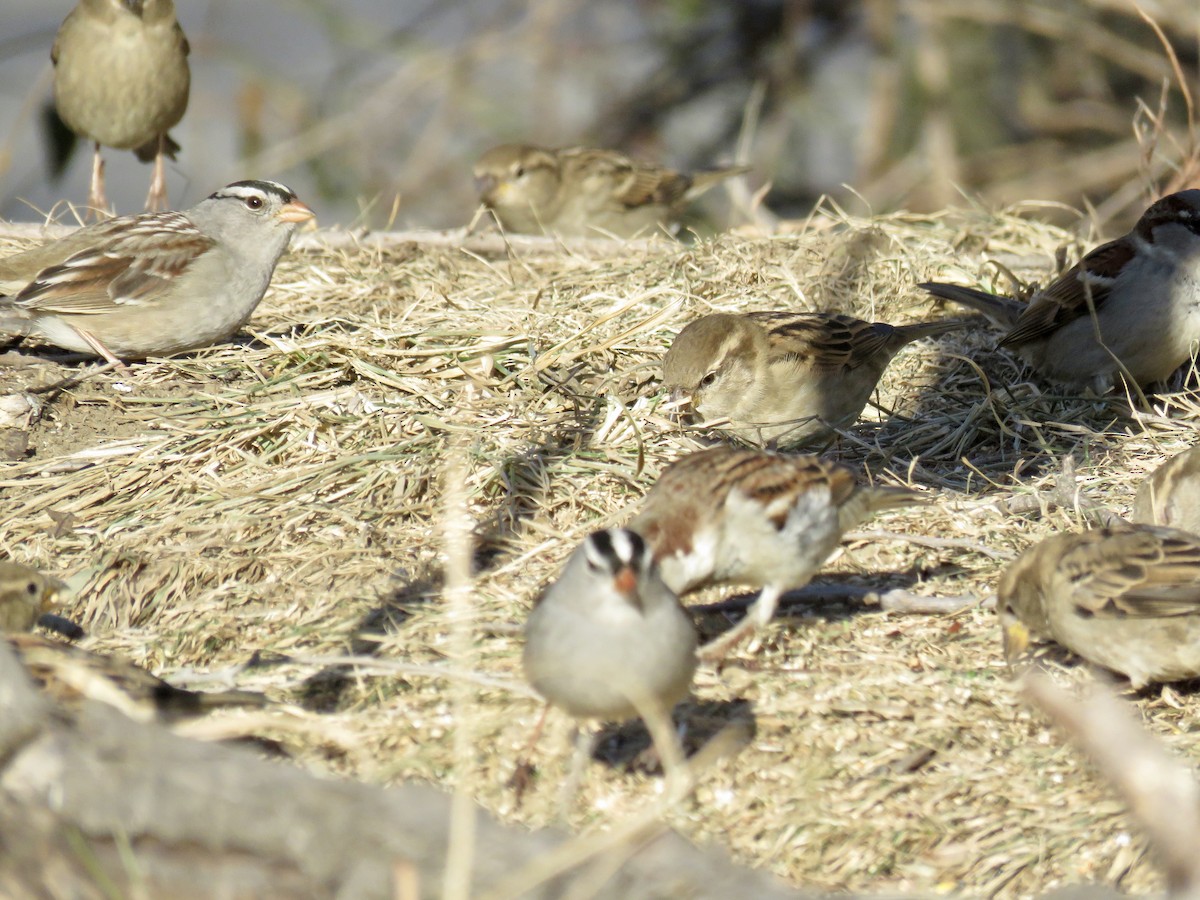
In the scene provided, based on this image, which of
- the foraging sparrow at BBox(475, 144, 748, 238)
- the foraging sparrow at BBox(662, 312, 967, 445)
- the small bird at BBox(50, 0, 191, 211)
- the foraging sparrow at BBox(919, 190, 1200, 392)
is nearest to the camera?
the foraging sparrow at BBox(662, 312, 967, 445)

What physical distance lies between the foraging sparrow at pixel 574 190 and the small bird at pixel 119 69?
2.05m

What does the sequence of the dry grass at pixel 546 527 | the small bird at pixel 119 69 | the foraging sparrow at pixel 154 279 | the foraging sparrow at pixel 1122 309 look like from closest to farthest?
the dry grass at pixel 546 527, the foraging sparrow at pixel 154 279, the foraging sparrow at pixel 1122 309, the small bird at pixel 119 69

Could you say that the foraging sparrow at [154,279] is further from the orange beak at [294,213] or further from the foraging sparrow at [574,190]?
the foraging sparrow at [574,190]

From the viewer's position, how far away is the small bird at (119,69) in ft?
23.5

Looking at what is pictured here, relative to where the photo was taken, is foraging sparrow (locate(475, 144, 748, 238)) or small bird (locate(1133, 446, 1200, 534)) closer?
small bird (locate(1133, 446, 1200, 534))

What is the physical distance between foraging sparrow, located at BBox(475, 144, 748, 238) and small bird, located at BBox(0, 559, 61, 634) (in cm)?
500

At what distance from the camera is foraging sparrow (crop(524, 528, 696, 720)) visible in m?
3.25

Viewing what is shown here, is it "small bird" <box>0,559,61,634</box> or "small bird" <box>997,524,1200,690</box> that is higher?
"small bird" <box>0,559,61,634</box>

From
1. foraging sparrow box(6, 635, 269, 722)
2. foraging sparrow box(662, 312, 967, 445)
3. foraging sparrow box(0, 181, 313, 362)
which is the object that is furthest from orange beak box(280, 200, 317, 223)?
foraging sparrow box(6, 635, 269, 722)

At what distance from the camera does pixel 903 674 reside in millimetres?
4078

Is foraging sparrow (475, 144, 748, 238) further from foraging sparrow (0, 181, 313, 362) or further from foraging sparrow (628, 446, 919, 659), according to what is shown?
foraging sparrow (628, 446, 919, 659)

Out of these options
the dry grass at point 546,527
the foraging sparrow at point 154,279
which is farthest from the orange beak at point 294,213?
the dry grass at point 546,527

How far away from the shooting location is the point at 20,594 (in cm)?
388

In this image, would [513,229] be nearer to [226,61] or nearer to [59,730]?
[226,61]
